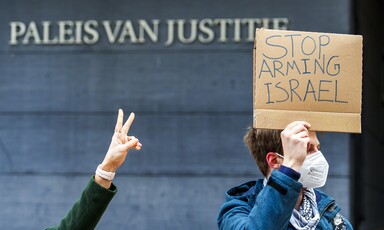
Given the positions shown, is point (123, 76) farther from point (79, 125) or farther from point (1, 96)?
point (1, 96)

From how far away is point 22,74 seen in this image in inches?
344

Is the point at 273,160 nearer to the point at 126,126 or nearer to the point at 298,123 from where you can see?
the point at 298,123

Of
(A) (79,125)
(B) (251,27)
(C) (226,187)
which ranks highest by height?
(B) (251,27)

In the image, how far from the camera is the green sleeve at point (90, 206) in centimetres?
307

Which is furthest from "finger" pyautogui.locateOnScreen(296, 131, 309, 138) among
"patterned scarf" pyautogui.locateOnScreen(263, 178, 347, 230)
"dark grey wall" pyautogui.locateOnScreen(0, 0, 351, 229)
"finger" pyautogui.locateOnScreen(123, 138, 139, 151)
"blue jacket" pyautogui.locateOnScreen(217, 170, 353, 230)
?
"dark grey wall" pyautogui.locateOnScreen(0, 0, 351, 229)

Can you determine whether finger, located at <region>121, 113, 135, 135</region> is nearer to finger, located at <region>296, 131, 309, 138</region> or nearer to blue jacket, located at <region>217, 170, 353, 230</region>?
blue jacket, located at <region>217, 170, 353, 230</region>

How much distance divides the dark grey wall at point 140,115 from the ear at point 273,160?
207 inches

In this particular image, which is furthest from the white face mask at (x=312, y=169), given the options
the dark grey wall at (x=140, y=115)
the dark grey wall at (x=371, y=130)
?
the dark grey wall at (x=371, y=130)

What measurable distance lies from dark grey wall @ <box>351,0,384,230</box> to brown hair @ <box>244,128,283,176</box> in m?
5.75

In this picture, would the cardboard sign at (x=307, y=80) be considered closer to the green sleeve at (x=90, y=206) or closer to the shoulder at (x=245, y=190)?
the shoulder at (x=245, y=190)

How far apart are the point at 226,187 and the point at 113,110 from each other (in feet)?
4.50

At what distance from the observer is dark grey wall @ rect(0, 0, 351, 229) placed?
8422mm

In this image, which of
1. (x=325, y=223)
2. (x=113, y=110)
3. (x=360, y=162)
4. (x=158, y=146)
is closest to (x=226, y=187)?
(x=158, y=146)

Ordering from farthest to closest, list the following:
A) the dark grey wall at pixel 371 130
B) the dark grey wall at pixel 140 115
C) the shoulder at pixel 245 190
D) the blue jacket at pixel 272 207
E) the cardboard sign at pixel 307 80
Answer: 1. the dark grey wall at pixel 371 130
2. the dark grey wall at pixel 140 115
3. the shoulder at pixel 245 190
4. the cardboard sign at pixel 307 80
5. the blue jacket at pixel 272 207
